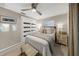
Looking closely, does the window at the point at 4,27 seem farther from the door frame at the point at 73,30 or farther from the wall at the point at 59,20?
the door frame at the point at 73,30

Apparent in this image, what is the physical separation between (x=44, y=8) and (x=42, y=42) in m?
0.52

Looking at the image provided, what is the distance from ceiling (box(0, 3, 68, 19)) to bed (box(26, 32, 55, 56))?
0.30 m

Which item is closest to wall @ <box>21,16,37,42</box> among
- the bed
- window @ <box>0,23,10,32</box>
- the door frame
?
the bed

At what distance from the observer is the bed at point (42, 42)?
59.3 inches

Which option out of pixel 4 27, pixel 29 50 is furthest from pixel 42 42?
pixel 4 27

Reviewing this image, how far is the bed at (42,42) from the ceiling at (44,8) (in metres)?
0.30

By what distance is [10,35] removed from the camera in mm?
1504

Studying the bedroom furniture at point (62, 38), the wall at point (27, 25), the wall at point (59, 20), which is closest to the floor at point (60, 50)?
the bedroom furniture at point (62, 38)

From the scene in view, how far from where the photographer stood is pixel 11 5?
1.46 meters

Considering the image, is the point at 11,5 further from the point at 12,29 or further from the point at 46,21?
the point at 46,21

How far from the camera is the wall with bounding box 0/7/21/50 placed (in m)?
1.44

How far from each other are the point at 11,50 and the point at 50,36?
2.05 feet

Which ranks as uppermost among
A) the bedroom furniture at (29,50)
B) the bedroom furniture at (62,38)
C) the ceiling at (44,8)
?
the ceiling at (44,8)

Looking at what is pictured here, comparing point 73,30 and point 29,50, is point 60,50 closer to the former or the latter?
point 73,30
